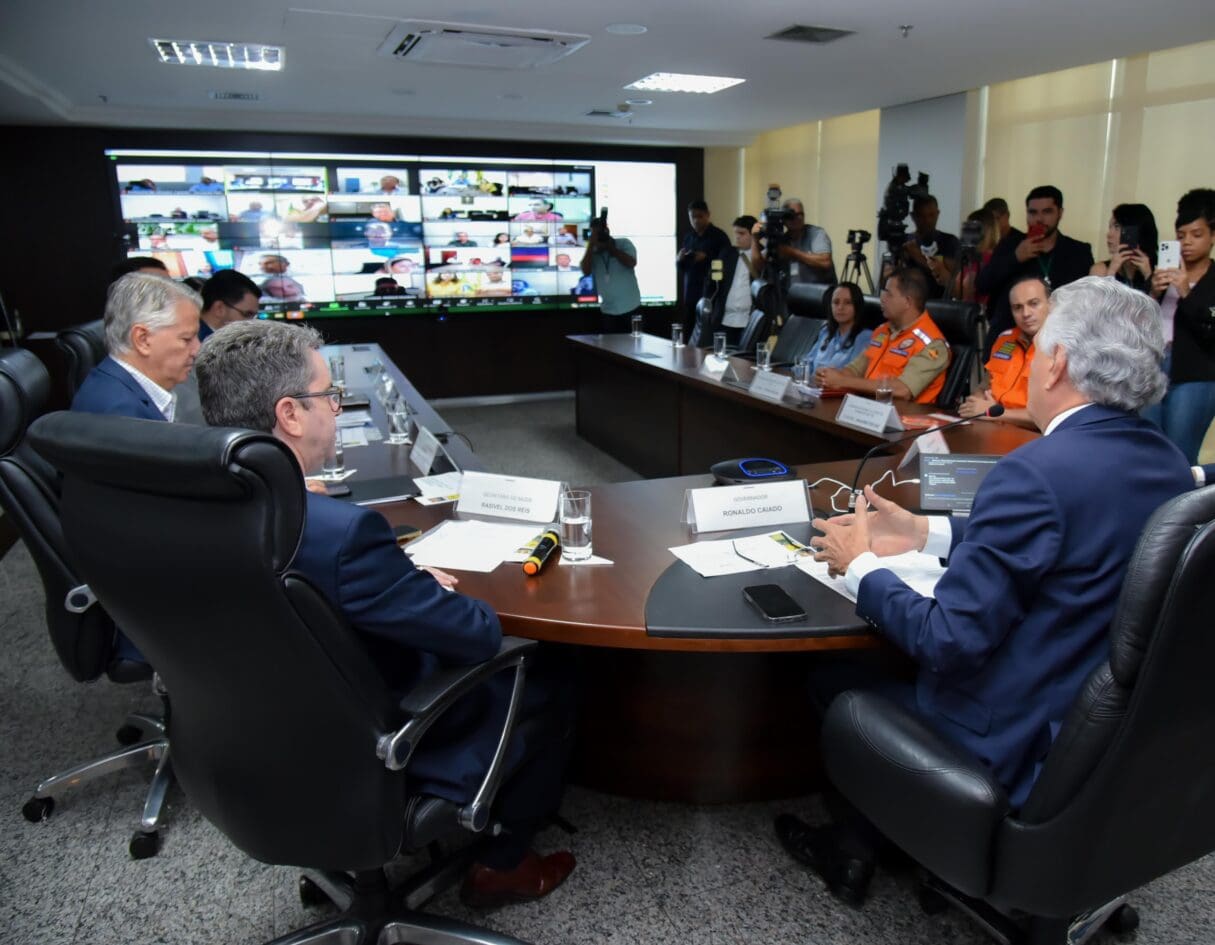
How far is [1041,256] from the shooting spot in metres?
4.76

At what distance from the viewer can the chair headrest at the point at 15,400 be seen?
1.66 m

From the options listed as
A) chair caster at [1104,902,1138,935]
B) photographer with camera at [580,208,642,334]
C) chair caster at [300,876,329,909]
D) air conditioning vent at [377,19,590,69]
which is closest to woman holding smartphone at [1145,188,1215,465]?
chair caster at [1104,902,1138,935]

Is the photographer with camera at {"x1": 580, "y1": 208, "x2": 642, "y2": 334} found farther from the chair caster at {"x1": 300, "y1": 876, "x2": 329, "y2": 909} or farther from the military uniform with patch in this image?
the chair caster at {"x1": 300, "y1": 876, "x2": 329, "y2": 909}

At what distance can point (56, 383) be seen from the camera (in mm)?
6734

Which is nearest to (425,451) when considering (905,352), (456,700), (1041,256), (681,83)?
(456,700)

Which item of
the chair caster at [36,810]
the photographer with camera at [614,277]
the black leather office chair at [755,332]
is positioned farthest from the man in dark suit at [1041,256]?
the chair caster at [36,810]

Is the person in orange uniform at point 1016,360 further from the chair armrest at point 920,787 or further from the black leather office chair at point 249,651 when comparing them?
the black leather office chair at point 249,651

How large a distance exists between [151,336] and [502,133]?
558cm

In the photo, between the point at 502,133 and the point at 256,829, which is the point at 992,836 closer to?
the point at 256,829

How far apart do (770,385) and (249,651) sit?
2962 mm

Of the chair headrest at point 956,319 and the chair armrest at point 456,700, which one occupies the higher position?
the chair headrest at point 956,319

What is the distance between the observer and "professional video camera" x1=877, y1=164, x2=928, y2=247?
569 cm

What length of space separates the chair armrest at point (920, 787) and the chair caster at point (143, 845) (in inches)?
59.0

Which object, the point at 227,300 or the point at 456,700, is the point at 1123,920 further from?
the point at 227,300
